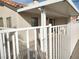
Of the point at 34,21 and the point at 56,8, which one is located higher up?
the point at 56,8

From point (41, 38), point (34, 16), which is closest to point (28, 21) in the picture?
point (34, 16)

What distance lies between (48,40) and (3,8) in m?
4.41

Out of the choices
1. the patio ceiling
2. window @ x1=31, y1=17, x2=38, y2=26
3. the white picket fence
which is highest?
the patio ceiling

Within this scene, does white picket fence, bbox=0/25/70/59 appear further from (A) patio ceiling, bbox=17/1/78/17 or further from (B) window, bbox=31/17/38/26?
(B) window, bbox=31/17/38/26

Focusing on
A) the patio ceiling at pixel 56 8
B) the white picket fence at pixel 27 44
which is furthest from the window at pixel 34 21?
the white picket fence at pixel 27 44

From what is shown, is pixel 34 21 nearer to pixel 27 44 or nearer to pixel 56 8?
pixel 56 8

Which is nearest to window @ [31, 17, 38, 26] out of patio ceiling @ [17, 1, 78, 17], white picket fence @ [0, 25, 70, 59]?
patio ceiling @ [17, 1, 78, 17]

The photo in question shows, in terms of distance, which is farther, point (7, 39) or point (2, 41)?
point (7, 39)

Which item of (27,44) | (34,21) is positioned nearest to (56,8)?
(34,21)

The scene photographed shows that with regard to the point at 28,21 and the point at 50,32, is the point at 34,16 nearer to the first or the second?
the point at 28,21

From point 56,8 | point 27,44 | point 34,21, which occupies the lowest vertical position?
point 27,44

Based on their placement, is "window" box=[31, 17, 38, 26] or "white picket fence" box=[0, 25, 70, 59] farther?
"window" box=[31, 17, 38, 26]

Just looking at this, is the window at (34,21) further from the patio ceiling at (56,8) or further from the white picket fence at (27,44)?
the white picket fence at (27,44)

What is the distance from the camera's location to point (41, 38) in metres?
2.49
